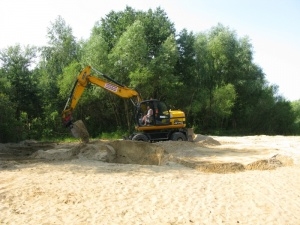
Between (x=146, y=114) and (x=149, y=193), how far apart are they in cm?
999

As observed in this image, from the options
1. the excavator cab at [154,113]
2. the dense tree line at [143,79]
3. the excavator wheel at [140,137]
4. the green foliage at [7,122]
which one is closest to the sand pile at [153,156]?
the excavator wheel at [140,137]

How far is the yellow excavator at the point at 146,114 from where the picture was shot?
1766 cm

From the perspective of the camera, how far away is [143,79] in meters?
27.9

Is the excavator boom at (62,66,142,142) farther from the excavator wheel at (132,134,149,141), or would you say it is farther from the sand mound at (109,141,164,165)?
the sand mound at (109,141,164,165)

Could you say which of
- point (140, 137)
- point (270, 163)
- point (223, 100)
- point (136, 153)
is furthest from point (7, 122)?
point (223, 100)

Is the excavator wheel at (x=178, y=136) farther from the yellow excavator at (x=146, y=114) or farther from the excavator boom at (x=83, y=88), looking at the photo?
the excavator boom at (x=83, y=88)

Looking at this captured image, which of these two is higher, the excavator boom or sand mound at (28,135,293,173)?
the excavator boom

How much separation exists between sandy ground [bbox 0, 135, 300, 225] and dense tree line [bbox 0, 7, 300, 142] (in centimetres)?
1329

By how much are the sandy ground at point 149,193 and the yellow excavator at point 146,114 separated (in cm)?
526

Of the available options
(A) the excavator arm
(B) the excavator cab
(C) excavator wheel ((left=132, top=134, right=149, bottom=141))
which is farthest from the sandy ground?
(A) the excavator arm

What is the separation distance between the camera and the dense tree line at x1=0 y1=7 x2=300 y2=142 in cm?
2862

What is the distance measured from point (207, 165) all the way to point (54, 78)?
1030 inches

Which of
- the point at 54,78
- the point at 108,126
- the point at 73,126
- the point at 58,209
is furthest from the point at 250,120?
the point at 58,209

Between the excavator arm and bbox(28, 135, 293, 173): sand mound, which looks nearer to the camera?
bbox(28, 135, 293, 173): sand mound
